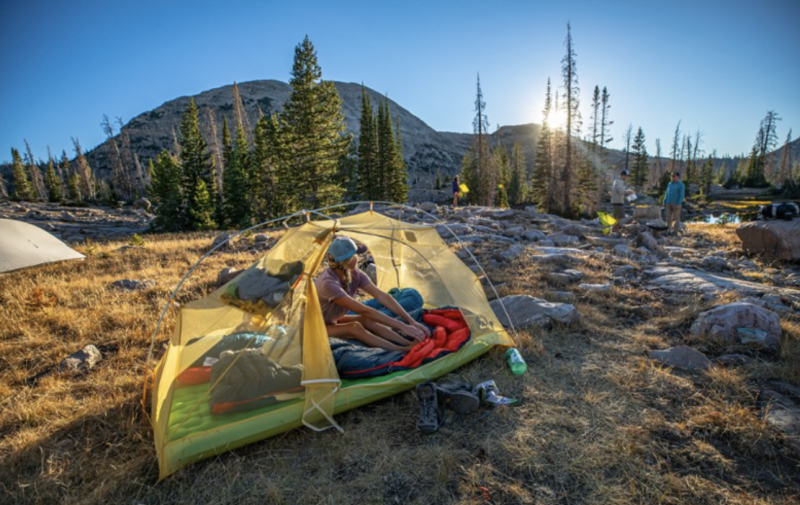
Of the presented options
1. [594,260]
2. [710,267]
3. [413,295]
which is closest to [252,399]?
[413,295]

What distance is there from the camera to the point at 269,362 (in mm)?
3484

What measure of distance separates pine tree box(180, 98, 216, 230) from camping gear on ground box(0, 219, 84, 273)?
14.5m

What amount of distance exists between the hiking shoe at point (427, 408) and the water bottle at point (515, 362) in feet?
3.51

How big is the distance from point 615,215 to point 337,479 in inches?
575

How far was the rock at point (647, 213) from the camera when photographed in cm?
1448

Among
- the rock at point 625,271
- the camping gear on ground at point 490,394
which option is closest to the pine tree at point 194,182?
the rock at point 625,271

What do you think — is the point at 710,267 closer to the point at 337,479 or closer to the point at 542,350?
the point at 542,350

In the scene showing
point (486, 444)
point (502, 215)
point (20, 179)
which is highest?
point (20, 179)

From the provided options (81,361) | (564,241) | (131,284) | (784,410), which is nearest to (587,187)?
(564,241)

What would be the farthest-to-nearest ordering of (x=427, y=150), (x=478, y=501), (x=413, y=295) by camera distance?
(x=427, y=150), (x=413, y=295), (x=478, y=501)

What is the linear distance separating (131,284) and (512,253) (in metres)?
8.43

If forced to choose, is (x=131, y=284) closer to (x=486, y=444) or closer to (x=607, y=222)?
(x=486, y=444)

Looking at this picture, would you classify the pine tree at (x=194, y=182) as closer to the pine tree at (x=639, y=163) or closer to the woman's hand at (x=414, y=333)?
the woman's hand at (x=414, y=333)

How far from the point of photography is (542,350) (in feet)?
14.8
